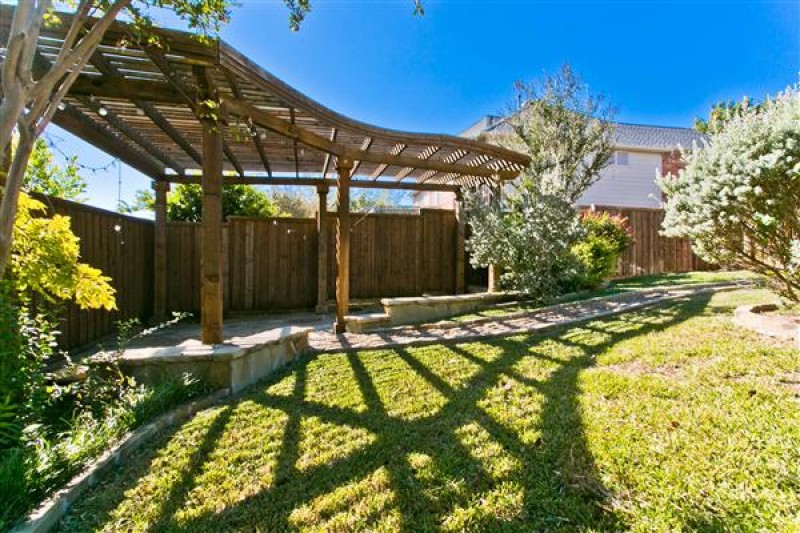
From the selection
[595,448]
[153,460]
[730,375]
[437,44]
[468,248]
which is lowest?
[153,460]

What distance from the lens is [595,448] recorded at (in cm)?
203

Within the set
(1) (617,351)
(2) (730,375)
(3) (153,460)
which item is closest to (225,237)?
(3) (153,460)

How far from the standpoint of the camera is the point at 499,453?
210 centimetres

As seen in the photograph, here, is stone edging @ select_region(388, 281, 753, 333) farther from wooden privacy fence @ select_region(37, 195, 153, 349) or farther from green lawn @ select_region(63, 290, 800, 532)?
wooden privacy fence @ select_region(37, 195, 153, 349)

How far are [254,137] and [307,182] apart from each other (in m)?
2.90

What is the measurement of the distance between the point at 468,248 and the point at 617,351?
3826 mm

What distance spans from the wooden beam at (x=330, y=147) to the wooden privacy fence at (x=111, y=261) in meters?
1.79

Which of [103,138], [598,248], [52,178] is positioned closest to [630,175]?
[598,248]

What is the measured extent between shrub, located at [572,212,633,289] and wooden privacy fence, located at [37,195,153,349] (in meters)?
6.75

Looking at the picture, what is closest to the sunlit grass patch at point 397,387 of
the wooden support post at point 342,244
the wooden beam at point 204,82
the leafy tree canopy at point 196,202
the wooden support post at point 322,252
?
the wooden support post at point 342,244

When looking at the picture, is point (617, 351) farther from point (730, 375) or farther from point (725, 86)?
point (725, 86)

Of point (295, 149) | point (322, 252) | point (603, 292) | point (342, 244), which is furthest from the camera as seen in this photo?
point (322, 252)

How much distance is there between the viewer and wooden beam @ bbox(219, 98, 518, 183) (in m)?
3.79

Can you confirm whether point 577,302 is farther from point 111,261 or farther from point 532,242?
point 111,261
